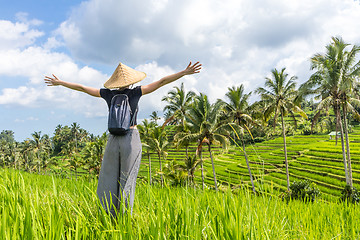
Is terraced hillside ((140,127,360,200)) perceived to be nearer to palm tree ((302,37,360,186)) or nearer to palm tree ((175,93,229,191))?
palm tree ((175,93,229,191))

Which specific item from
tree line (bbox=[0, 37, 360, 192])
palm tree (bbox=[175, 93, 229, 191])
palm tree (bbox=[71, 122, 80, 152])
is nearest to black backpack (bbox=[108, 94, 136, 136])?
tree line (bbox=[0, 37, 360, 192])

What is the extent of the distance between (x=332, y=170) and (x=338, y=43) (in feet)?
57.0

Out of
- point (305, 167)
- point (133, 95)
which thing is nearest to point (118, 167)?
point (133, 95)

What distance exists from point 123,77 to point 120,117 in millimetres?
572

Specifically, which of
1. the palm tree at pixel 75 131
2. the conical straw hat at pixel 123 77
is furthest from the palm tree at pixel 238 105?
the palm tree at pixel 75 131

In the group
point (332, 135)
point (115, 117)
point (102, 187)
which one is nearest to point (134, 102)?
point (115, 117)

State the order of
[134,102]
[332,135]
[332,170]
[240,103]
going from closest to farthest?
[134,102] → [240,103] → [332,170] → [332,135]

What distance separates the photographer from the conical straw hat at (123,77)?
2600 millimetres

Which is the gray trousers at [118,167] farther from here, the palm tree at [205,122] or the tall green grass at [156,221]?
the palm tree at [205,122]

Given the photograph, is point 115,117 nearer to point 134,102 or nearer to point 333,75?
point 134,102

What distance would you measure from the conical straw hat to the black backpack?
0.20m

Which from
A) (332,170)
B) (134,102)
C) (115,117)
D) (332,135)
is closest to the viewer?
(115,117)

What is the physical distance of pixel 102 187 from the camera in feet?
7.90

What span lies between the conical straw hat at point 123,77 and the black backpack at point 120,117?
20 centimetres
